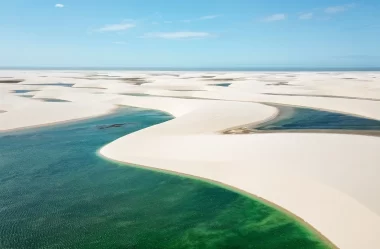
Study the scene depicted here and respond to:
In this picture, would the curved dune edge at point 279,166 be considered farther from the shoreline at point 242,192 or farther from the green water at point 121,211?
the green water at point 121,211

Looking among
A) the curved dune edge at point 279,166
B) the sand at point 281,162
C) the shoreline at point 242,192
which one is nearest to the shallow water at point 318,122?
the sand at point 281,162

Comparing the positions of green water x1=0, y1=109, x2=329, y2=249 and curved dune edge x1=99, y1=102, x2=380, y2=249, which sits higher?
curved dune edge x1=99, y1=102, x2=380, y2=249

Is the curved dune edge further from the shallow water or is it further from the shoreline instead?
the shallow water

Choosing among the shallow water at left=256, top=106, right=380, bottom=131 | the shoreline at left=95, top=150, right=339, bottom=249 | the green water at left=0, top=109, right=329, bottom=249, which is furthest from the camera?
the shallow water at left=256, top=106, right=380, bottom=131

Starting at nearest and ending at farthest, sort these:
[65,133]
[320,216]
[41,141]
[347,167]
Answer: [320,216]
[347,167]
[41,141]
[65,133]

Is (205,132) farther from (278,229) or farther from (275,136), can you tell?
(278,229)

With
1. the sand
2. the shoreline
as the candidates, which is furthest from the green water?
the sand

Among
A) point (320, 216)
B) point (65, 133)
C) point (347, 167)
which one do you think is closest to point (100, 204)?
point (320, 216)
